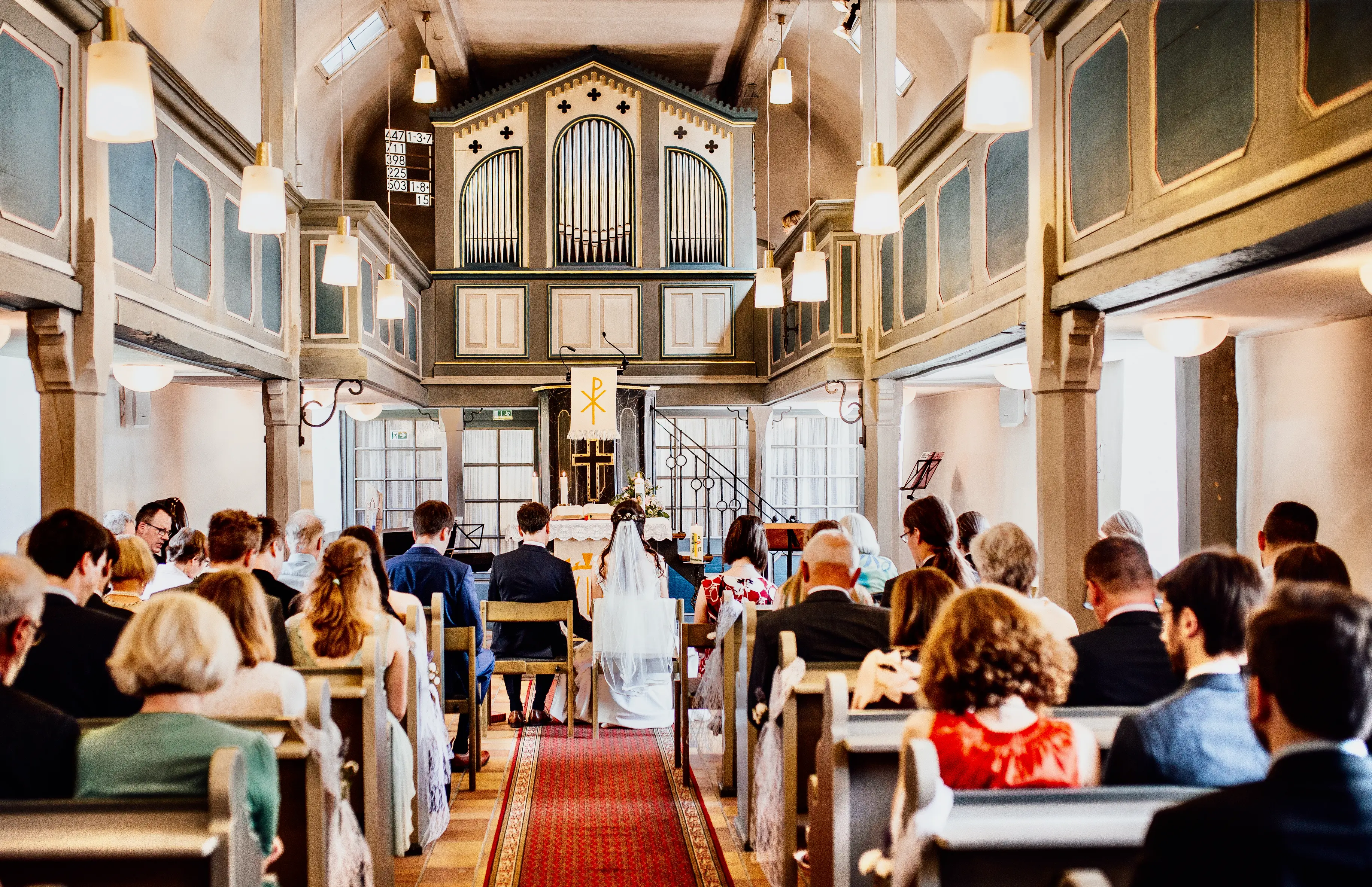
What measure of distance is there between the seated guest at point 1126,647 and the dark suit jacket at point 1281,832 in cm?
151

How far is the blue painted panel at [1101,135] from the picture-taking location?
4566 millimetres

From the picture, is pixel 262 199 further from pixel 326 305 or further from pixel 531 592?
pixel 326 305

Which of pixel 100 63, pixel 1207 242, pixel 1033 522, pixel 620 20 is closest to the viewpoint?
pixel 100 63

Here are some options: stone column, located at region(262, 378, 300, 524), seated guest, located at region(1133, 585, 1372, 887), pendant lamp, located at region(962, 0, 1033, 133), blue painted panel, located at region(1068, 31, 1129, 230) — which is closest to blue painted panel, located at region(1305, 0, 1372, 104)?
pendant lamp, located at region(962, 0, 1033, 133)

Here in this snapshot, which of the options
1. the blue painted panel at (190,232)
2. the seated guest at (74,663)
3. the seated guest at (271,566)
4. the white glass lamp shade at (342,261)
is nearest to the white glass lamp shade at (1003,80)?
the seated guest at (74,663)

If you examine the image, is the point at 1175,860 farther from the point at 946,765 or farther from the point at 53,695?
the point at 53,695

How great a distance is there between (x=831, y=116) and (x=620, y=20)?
350 cm

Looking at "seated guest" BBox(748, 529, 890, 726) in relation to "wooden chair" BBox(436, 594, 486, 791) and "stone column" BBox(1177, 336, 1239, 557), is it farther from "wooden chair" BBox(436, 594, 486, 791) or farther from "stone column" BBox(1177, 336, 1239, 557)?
"stone column" BBox(1177, 336, 1239, 557)

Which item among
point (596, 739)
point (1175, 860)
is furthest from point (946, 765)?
point (596, 739)

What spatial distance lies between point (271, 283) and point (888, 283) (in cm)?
514

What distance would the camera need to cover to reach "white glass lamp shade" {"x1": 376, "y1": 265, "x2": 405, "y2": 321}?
8891 millimetres

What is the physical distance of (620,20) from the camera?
44.7 ft

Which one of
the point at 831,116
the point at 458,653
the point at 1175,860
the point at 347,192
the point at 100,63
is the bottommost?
the point at 458,653

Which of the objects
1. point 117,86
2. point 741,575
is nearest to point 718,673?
point 741,575
